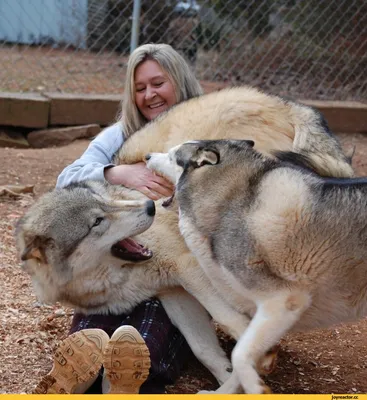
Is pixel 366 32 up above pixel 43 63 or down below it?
above

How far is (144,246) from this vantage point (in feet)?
14.4

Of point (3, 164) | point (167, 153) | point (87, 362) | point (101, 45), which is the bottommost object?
point (3, 164)

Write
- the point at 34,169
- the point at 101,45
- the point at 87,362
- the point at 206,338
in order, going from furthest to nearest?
1. the point at 101,45
2. the point at 34,169
3. the point at 206,338
4. the point at 87,362

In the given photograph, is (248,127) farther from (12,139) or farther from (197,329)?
Result: (12,139)

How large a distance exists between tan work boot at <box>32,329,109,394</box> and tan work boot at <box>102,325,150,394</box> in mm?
83

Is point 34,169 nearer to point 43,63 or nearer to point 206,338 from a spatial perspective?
point 43,63

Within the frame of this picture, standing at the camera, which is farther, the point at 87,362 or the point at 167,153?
the point at 167,153

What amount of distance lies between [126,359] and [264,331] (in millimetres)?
654

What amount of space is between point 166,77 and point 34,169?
309cm

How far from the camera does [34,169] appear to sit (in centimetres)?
800

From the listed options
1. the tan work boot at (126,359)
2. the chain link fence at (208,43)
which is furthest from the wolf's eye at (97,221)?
the chain link fence at (208,43)

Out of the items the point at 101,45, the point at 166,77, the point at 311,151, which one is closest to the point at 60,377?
the point at 311,151

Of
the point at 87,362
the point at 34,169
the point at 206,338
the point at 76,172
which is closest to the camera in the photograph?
the point at 87,362

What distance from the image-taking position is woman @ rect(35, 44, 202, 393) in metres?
3.57
